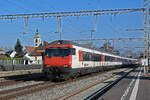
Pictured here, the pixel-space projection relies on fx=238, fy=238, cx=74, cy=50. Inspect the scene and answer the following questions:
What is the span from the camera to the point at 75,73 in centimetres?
2003

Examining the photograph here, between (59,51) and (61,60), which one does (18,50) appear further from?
(61,60)

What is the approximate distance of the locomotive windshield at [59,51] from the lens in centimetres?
1881

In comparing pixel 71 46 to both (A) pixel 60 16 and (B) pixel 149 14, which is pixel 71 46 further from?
(B) pixel 149 14

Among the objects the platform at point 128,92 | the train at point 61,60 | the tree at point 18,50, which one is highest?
the tree at point 18,50

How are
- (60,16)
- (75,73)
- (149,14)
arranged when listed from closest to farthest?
(75,73) < (60,16) < (149,14)

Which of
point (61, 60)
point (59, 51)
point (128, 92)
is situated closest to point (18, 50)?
point (59, 51)

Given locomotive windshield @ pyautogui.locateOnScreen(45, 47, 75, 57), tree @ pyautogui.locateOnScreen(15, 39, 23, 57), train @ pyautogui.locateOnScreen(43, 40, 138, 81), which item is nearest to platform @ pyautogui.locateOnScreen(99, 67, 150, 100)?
train @ pyautogui.locateOnScreen(43, 40, 138, 81)

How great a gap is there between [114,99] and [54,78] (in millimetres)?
9247

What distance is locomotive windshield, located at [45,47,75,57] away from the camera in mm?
18812

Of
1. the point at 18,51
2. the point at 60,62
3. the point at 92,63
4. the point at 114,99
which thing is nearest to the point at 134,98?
the point at 114,99

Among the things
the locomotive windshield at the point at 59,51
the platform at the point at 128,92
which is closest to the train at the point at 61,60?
the locomotive windshield at the point at 59,51

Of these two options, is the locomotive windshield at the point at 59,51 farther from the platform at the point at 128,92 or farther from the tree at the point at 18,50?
the tree at the point at 18,50

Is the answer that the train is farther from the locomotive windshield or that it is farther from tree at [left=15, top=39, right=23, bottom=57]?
tree at [left=15, top=39, right=23, bottom=57]

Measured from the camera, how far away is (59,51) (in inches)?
752
